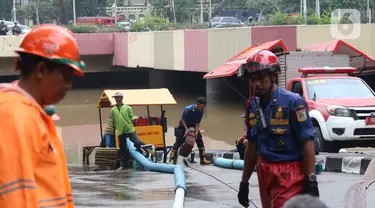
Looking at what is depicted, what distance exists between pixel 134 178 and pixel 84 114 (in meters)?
20.6

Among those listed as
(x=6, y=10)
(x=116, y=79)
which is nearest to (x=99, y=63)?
(x=116, y=79)

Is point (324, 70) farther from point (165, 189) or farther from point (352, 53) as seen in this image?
point (165, 189)

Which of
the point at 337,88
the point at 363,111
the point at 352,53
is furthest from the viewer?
the point at 352,53

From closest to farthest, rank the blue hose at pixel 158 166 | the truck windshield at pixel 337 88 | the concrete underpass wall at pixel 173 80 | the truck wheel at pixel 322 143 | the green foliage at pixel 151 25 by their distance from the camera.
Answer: the blue hose at pixel 158 166, the truck wheel at pixel 322 143, the truck windshield at pixel 337 88, the concrete underpass wall at pixel 173 80, the green foliage at pixel 151 25

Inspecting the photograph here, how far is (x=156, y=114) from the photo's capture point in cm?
3269

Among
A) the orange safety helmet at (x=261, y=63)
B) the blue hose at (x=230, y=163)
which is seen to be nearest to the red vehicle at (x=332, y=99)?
the blue hose at (x=230, y=163)

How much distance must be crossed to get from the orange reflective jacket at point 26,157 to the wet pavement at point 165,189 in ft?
22.7

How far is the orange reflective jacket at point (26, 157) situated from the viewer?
299 centimetres

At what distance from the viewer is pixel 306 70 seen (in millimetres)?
17547

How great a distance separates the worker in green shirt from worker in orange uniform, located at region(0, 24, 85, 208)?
13.9m

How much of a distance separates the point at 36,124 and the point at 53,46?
0.34m

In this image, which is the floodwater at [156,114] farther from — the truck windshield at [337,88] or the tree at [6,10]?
the tree at [6,10]

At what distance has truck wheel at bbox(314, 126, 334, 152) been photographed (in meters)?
16.6

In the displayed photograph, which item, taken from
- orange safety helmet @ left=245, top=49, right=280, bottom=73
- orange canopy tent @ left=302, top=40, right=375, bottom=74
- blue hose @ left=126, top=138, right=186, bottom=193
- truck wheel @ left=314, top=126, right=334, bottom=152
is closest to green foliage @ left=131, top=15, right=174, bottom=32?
orange canopy tent @ left=302, top=40, right=375, bottom=74
